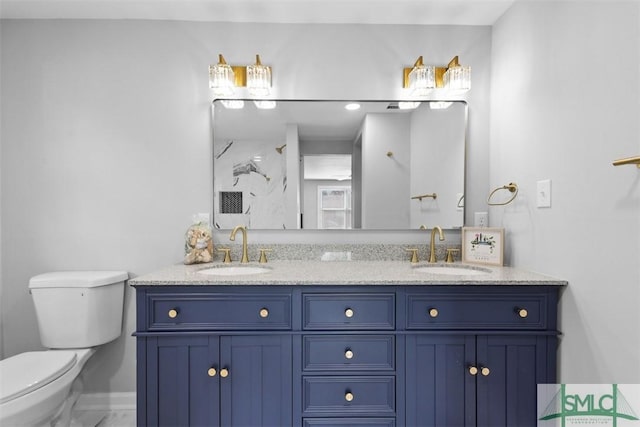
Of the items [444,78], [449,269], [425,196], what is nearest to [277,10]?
[444,78]

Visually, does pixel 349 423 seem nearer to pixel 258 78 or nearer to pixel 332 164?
pixel 332 164

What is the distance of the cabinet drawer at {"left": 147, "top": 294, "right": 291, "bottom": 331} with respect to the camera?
4.34ft

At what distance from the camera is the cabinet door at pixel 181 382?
131 centimetres

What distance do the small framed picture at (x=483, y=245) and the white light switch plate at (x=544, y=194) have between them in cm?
26

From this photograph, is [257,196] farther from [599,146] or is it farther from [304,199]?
[599,146]

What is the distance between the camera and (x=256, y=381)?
Result: 131 cm

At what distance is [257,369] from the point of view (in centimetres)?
132

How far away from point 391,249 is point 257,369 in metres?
1.01

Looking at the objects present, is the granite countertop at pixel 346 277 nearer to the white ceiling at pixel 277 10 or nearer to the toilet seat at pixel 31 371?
the toilet seat at pixel 31 371

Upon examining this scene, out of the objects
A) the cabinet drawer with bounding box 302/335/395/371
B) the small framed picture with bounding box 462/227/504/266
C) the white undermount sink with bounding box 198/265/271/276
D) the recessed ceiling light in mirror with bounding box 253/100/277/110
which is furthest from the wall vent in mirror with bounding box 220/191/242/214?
the small framed picture with bounding box 462/227/504/266

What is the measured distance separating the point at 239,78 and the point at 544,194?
173 cm

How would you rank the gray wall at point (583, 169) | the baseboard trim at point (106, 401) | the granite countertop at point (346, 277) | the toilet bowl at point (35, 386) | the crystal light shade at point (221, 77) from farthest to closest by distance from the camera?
the baseboard trim at point (106, 401)
the crystal light shade at point (221, 77)
the granite countertop at point (346, 277)
the toilet bowl at point (35, 386)
the gray wall at point (583, 169)

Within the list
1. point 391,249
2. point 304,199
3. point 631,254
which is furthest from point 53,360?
point 631,254

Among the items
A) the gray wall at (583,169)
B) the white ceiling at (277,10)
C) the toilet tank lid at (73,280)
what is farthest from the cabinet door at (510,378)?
the toilet tank lid at (73,280)
